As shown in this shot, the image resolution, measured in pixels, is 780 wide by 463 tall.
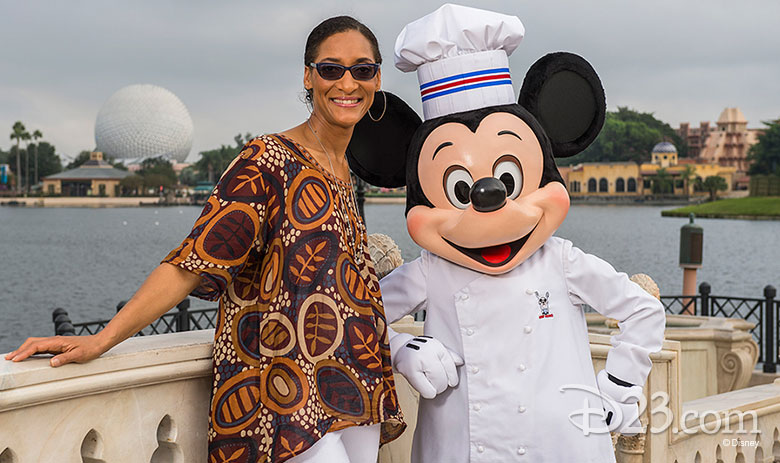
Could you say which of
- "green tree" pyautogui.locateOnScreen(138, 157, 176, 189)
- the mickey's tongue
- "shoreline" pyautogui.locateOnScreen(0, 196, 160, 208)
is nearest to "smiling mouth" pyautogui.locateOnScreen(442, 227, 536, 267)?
the mickey's tongue

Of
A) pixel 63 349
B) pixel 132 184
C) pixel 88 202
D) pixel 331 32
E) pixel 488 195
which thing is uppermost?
pixel 132 184

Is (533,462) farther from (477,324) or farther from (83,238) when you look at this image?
(83,238)

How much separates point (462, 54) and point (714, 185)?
92.3 m

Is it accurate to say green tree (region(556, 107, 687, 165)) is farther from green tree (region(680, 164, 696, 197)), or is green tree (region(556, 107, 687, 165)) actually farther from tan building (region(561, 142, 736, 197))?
green tree (region(680, 164, 696, 197))

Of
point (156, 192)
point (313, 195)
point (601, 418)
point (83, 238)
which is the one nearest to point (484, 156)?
point (313, 195)

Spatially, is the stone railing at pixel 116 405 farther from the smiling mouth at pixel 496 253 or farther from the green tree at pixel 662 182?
the green tree at pixel 662 182

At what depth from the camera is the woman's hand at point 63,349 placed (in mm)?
2102

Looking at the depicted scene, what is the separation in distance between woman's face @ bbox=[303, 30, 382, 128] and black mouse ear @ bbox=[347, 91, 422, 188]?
0.74m

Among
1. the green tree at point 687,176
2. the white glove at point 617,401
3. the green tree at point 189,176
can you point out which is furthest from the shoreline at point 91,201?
the white glove at point 617,401

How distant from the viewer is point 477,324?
Result: 2.87 m

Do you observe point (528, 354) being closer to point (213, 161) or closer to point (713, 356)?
point (713, 356)

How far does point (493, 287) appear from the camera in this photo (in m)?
2.89

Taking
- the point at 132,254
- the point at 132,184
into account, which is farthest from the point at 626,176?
the point at 132,254

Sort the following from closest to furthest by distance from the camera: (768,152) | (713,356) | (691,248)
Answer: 1. (713,356)
2. (691,248)
3. (768,152)
